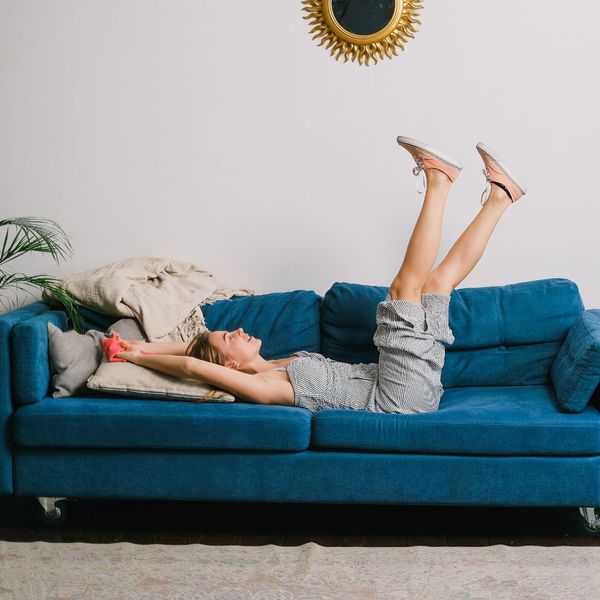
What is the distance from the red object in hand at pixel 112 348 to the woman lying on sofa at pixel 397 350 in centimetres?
3

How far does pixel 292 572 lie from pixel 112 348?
1.02 meters

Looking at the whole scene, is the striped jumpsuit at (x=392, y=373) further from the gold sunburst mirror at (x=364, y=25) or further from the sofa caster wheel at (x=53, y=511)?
the gold sunburst mirror at (x=364, y=25)

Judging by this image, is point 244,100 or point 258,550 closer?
point 258,550

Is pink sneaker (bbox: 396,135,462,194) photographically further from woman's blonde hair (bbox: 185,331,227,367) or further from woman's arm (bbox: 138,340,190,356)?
woman's arm (bbox: 138,340,190,356)

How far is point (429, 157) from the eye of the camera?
3.08 metres

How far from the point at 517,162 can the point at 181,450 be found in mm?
1899

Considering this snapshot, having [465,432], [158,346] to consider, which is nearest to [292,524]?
[465,432]

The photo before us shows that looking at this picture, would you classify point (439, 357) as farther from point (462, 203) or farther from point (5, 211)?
point (5, 211)

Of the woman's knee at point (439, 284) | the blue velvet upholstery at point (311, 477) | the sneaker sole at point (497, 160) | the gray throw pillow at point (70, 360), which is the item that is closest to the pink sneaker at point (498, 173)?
the sneaker sole at point (497, 160)

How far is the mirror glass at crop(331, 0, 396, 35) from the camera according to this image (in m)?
3.65

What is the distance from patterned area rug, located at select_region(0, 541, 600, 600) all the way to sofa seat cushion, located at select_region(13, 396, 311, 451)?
1.05 feet

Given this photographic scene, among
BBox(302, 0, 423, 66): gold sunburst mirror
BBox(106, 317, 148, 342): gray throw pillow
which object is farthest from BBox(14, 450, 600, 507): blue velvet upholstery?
BBox(302, 0, 423, 66): gold sunburst mirror

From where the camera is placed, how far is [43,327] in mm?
2994

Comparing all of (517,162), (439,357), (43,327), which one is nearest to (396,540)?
(439,357)
